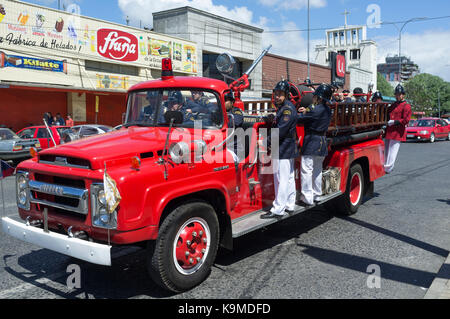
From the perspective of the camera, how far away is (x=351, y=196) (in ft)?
24.5

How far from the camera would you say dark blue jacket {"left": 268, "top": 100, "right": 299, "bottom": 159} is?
5.26 metres

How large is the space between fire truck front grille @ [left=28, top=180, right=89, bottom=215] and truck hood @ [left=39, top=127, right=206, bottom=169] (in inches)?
11.0

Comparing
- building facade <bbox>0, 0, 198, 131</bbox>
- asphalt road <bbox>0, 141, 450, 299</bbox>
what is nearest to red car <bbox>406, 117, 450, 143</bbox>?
building facade <bbox>0, 0, 198, 131</bbox>

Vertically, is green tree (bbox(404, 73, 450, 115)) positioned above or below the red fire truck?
above

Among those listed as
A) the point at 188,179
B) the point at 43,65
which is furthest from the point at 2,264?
the point at 43,65

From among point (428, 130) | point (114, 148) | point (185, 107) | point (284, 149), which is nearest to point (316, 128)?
point (284, 149)

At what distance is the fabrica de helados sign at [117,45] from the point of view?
75.4 ft

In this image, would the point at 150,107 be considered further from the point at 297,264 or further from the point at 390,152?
the point at 390,152

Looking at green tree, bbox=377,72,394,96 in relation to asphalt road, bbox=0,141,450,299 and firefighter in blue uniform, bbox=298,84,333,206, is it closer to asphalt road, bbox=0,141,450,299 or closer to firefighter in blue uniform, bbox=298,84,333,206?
asphalt road, bbox=0,141,450,299

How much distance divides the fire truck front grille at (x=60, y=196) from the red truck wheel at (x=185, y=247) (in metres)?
→ 0.75

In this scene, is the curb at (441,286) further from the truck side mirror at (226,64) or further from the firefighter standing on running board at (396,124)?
the firefighter standing on running board at (396,124)

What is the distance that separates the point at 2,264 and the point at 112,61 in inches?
795
